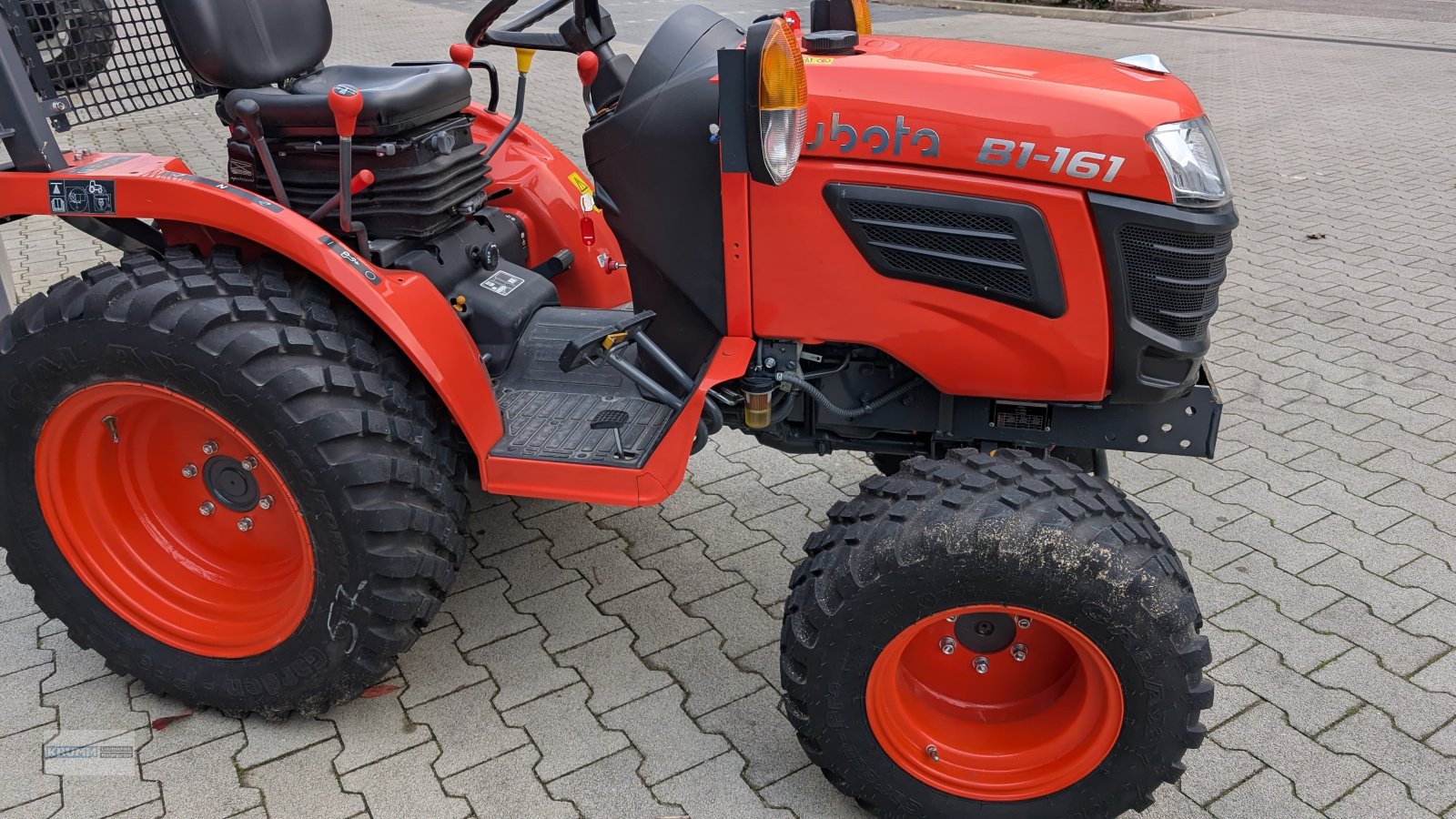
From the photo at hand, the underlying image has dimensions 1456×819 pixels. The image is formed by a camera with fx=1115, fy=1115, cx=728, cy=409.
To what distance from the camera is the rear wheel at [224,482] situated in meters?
2.27

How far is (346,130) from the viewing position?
2.34 m

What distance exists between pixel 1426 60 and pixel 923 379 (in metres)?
10.6

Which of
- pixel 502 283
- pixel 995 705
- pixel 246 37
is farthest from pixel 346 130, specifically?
pixel 995 705

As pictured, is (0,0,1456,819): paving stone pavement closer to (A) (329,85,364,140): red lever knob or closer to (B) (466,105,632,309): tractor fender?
(B) (466,105,632,309): tractor fender

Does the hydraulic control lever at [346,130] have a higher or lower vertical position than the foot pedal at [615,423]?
higher

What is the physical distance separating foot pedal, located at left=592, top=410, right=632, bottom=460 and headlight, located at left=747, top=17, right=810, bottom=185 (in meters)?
0.73

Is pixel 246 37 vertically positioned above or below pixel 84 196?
above

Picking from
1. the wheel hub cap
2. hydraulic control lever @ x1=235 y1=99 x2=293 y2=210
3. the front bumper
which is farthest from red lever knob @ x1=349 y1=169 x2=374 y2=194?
the front bumper

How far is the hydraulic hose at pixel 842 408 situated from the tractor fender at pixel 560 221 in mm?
1083

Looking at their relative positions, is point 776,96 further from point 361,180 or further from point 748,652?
point 748,652

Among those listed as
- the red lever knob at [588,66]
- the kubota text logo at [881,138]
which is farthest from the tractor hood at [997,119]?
the red lever knob at [588,66]

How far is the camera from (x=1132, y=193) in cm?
209

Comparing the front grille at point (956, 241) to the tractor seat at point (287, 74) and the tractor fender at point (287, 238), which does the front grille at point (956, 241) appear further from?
the tractor seat at point (287, 74)

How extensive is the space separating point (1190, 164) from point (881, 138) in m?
0.58
